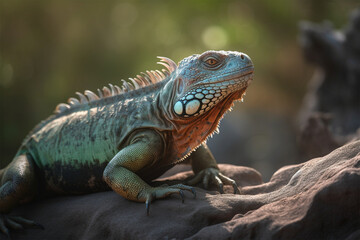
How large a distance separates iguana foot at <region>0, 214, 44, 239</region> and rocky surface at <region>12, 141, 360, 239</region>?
0.33 ft

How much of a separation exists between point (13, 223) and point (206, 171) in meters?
2.49

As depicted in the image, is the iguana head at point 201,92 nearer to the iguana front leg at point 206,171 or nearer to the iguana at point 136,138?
the iguana at point 136,138

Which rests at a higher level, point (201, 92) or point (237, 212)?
point (201, 92)

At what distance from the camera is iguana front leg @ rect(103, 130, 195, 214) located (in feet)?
15.1

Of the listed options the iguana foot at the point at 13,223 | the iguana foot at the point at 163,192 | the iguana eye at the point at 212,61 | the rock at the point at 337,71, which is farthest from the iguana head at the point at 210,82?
the rock at the point at 337,71

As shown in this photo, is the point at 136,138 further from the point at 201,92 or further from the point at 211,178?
the point at 211,178

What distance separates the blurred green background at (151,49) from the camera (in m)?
16.6

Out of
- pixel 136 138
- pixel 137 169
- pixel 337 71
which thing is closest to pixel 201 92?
pixel 136 138

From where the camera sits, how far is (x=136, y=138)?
516 centimetres

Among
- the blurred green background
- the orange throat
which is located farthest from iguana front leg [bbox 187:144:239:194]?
the blurred green background

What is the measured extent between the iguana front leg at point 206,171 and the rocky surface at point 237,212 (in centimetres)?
16

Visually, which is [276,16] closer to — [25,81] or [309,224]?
[25,81]

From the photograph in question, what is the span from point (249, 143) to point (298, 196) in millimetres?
13732

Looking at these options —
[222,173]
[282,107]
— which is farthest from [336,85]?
[282,107]
